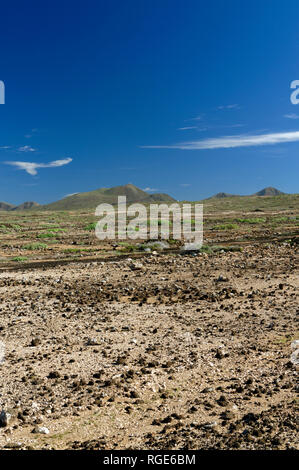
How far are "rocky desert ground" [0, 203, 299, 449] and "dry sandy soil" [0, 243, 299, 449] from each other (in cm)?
2

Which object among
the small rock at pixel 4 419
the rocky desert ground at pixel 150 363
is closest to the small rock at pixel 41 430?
the rocky desert ground at pixel 150 363

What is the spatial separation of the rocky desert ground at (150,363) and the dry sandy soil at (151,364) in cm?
2

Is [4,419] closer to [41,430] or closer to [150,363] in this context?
[41,430]

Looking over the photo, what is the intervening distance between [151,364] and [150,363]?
27mm

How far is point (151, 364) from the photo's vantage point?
6289 mm

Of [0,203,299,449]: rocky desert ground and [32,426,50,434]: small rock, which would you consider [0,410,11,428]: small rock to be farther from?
[32,426,50,434]: small rock

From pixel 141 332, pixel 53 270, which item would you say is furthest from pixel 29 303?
pixel 53 270

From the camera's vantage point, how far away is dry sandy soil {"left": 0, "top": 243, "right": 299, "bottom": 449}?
450 cm

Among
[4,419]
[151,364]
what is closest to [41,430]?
[4,419]

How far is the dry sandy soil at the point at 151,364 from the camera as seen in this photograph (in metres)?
4.50

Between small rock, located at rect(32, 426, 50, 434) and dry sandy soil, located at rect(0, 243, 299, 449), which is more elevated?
dry sandy soil, located at rect(0, 243, 299, 449)

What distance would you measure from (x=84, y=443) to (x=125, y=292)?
706 cm

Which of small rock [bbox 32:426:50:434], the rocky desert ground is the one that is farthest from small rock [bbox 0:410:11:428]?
small rock [bbox 32:426:50:434]
